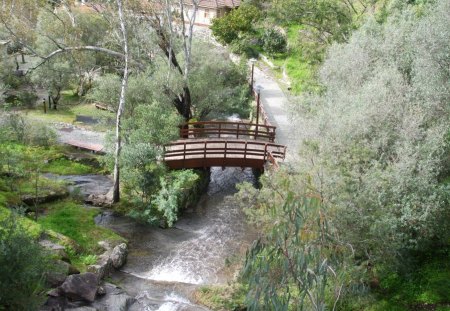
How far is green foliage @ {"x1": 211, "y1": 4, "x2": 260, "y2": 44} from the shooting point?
48.2 metres

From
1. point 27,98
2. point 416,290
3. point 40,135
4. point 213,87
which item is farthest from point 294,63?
point 416,290

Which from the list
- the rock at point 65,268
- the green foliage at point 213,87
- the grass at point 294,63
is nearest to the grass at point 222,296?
the rock at point 65,268

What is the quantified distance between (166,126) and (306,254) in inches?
592

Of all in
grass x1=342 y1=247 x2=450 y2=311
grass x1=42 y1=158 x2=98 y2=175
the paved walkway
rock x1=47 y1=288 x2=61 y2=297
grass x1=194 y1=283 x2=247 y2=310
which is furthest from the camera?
the paved walkway

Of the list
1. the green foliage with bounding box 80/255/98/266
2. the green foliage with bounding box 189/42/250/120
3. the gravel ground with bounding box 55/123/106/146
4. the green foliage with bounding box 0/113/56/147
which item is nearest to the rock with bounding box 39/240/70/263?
the green foliage with bounding box 80/255/98/266

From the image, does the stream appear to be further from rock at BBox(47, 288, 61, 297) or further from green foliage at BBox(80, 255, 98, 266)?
rock at BBox(47, 288, 61, 297)

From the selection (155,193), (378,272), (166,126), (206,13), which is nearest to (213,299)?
(378,272)

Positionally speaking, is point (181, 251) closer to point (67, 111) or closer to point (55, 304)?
point (55, 304)

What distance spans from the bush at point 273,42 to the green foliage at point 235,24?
2554 mm

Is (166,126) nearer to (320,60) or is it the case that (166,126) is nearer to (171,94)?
(171,94)

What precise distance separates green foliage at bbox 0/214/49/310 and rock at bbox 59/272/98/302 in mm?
2936

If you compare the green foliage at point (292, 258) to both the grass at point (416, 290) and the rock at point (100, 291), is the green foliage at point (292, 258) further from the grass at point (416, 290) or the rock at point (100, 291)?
the rock at point (100, 291)

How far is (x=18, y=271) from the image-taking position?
13.1m

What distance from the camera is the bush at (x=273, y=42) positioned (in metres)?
46.5
